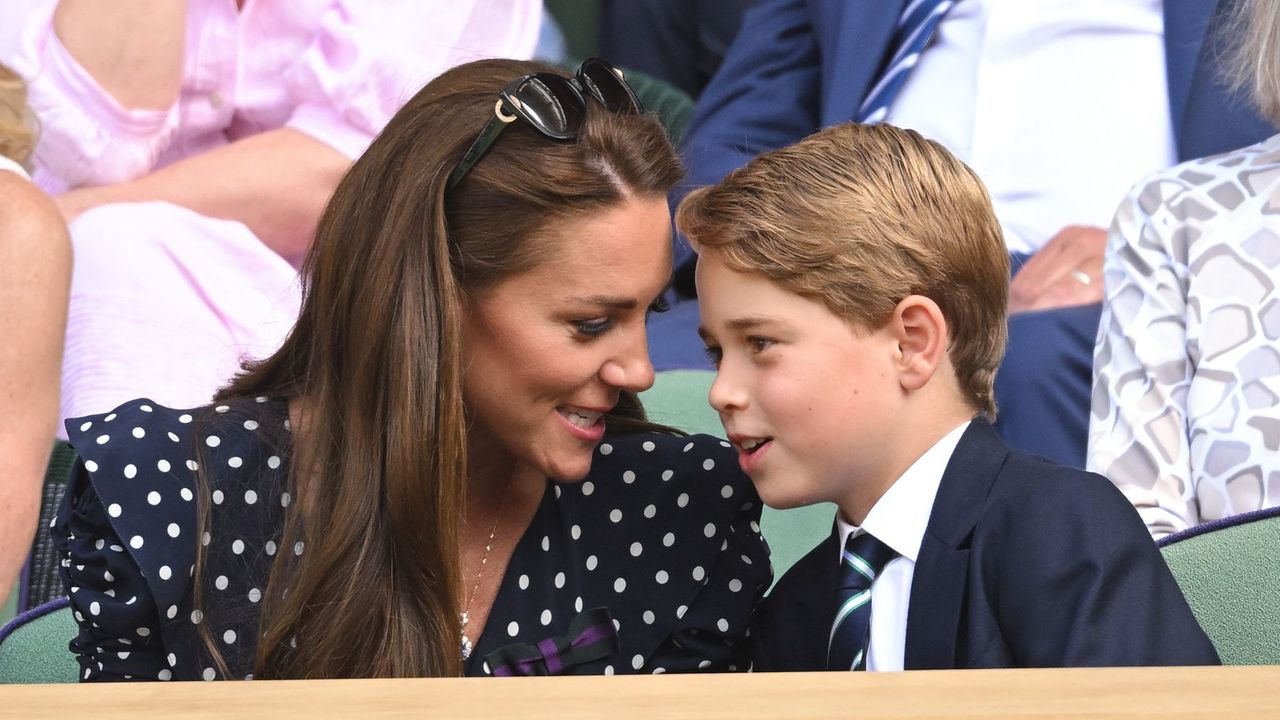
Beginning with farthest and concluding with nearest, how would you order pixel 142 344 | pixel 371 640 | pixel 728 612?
pixel 142 344
pixel 728 612
pixel 371 640

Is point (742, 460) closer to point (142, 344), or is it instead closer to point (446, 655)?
point (446, 655)

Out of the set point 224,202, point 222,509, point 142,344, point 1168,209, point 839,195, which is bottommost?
point 142,344

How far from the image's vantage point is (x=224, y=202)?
2.13 m

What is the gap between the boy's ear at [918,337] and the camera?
1.21 m

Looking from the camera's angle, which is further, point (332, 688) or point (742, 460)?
point (742, 460)

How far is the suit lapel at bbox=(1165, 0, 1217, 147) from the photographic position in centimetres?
217

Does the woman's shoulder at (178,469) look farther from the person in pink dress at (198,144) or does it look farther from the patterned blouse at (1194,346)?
the patterned blouse at (1194,346)

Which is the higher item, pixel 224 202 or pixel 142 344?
pixel 224 202

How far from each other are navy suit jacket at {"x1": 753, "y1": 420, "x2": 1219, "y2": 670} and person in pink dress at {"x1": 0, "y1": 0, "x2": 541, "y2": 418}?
4.07 feet

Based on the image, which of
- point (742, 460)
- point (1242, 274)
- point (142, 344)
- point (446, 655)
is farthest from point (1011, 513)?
point (142, 344)

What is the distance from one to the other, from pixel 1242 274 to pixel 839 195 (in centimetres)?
78

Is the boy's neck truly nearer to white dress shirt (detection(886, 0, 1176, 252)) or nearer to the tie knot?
the tie knot

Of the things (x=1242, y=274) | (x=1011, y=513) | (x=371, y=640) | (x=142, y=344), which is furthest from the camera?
(x=142, y=344)

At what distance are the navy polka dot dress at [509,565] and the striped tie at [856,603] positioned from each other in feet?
0.64
